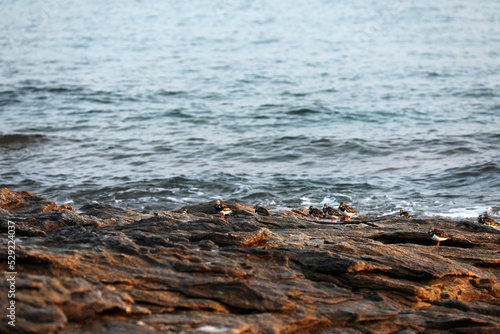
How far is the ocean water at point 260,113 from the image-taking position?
19391 mm

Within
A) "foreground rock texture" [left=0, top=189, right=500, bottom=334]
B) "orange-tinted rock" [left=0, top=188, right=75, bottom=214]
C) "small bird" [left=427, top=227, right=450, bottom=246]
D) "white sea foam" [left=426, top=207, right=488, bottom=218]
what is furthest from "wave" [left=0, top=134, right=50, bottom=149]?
"small bird" [left=427, top=227, right=450, bottom=246]

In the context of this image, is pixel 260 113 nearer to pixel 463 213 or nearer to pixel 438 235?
pixel 463 213

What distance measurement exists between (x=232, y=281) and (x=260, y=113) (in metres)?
24.3

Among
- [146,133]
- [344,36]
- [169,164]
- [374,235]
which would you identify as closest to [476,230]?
[374,235]

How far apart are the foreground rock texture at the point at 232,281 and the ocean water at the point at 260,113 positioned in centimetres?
713

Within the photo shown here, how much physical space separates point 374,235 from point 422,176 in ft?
32.1

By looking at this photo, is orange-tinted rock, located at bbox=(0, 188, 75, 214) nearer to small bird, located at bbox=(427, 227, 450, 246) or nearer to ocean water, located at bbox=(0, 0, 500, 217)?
ocean water, located at bbox=(0, 0, 500, 217)

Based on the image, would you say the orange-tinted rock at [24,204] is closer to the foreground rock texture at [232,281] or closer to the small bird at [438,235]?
the foreground rock texture at [232,281]

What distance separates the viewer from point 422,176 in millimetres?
20375

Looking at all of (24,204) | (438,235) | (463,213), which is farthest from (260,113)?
(438,235)

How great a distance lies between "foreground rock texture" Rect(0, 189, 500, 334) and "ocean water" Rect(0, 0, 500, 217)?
7135 mm

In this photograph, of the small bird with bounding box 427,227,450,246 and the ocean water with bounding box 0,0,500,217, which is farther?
the ocean water with bounding box 0,0,500,217

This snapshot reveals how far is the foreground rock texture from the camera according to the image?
6.51 metres

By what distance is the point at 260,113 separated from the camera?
31344mm
